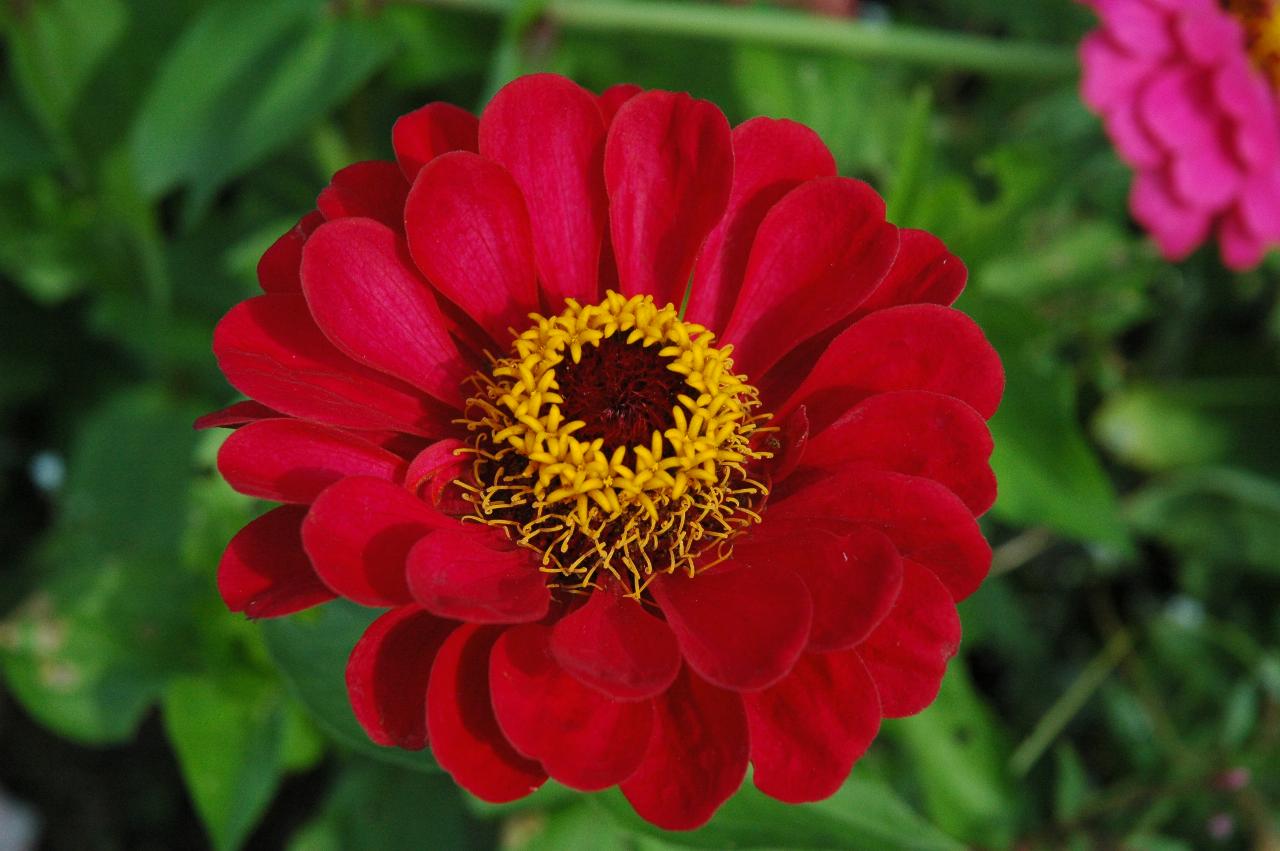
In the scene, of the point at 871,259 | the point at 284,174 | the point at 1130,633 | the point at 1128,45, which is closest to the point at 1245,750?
the point at 1130,633

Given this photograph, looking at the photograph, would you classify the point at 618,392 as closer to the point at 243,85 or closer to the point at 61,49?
the point at 243,85

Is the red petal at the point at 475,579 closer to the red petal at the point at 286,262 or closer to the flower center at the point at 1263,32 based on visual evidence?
the red petal at the point at 286,262

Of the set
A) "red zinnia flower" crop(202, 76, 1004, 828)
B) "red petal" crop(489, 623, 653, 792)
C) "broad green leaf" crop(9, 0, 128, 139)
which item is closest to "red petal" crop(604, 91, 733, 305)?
"red zinnia flower" crop(202, 76, 1004, 828)

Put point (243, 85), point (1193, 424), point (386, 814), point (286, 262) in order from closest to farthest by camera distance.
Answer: point (286, 262), point (386, 814), point (243, 85), point (1193, 424)

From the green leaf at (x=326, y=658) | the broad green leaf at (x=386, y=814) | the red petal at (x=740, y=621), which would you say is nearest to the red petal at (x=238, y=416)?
the green leaf at (x=326, y=658)

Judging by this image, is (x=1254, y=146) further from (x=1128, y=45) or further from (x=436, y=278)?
(x=436, y=278)

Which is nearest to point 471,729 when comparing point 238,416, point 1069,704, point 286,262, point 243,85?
point 238,416
